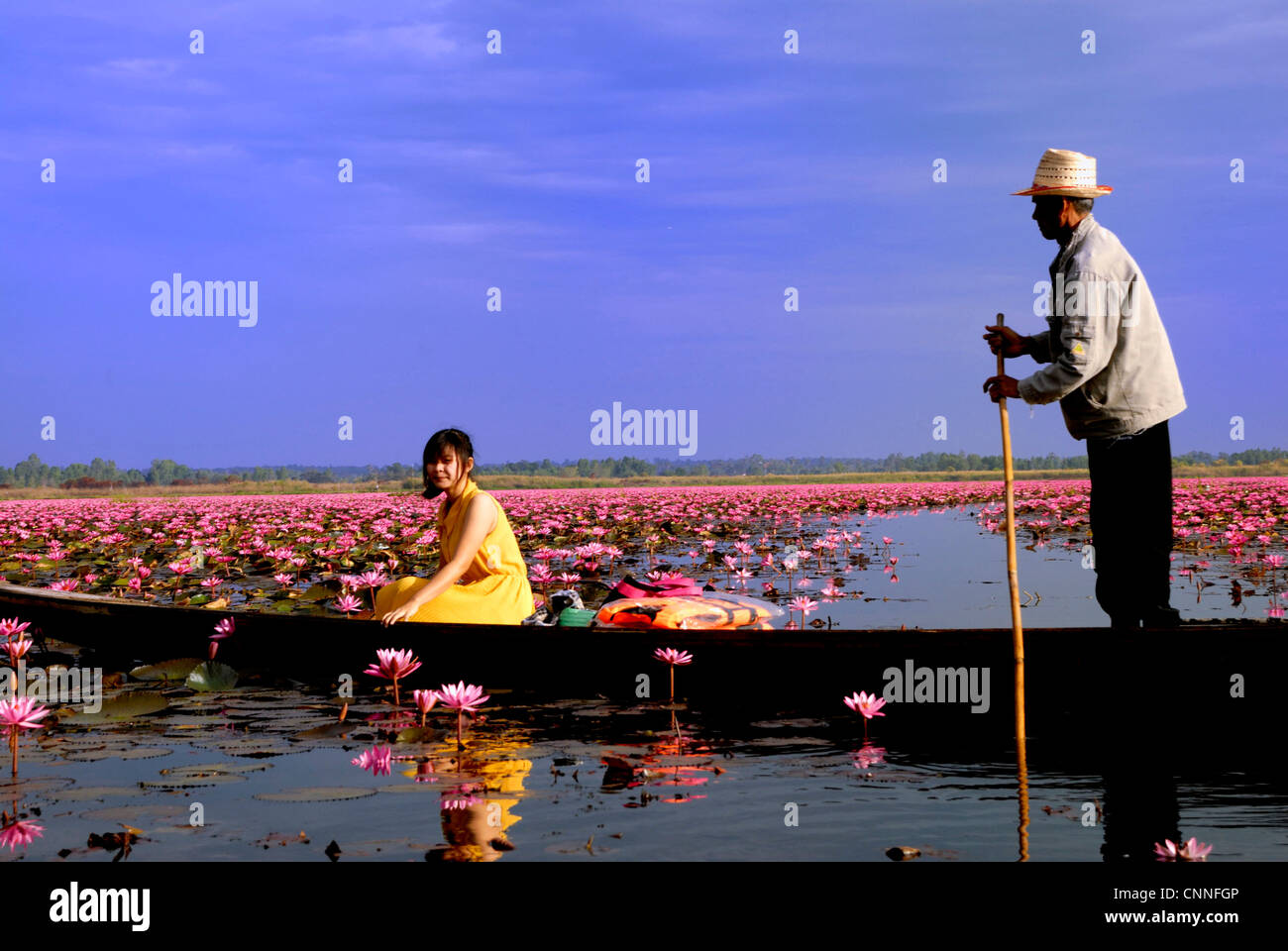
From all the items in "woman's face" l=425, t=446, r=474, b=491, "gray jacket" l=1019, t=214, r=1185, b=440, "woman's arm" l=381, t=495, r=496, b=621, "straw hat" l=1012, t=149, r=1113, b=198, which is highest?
"straw hat" l=1012, t=149, r=1113, b=198

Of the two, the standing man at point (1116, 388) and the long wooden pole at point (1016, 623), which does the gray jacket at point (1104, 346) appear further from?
the long wooden pole at point (1016, 623)

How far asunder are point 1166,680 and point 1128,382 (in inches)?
45.6

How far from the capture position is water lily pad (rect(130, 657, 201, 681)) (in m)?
5.96

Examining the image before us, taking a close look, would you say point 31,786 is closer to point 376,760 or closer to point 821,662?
point 376,760

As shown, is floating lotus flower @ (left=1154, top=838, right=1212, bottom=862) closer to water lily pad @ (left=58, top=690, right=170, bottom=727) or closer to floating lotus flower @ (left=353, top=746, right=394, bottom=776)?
floating lotus flower @ (left=353, top=746, right=394, bottom=776)

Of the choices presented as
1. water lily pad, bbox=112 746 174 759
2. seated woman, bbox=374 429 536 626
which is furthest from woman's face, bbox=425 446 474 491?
water lily pad, bbox=112 746 174 759

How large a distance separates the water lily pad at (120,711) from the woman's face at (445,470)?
5.02 feet

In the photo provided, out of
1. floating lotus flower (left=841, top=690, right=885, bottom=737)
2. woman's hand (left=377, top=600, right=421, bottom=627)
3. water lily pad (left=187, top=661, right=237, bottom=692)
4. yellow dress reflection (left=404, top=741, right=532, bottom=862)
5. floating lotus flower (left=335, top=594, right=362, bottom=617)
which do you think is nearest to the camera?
yellow dress reflection (left=404, top=741, right=532, bottom=862)

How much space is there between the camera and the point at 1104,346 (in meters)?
4.54

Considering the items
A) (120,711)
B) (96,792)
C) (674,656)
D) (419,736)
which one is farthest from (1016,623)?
(120,711)

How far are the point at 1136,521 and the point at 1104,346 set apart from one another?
0.71 meters

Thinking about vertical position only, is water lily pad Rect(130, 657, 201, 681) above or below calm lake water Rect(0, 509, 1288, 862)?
above

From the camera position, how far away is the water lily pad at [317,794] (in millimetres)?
3525
